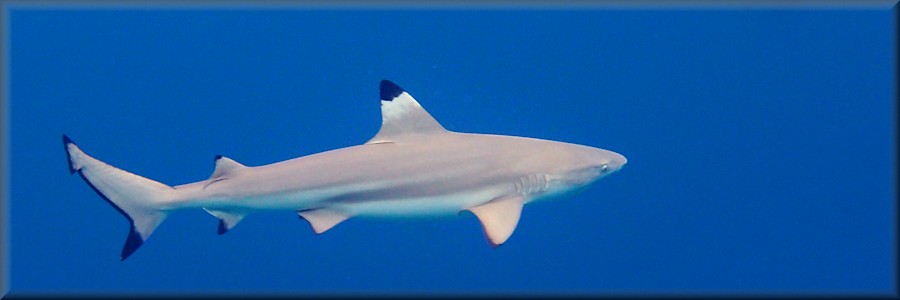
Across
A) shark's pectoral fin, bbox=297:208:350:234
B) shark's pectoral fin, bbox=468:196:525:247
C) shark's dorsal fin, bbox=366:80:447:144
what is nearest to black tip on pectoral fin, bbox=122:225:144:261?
shark's pectoral fin, bbox=297:208:350:234

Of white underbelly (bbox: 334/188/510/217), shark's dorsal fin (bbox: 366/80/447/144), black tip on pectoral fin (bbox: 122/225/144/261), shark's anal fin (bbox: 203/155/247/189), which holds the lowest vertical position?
black tip on pectoral fin (bbox: 122/225/144/261)

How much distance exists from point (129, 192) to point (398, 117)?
1794 millimetres

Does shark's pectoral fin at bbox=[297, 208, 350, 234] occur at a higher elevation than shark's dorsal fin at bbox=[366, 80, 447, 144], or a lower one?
lower

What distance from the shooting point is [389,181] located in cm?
443

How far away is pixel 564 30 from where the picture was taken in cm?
1198

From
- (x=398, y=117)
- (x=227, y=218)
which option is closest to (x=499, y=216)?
(x=398, y=117)

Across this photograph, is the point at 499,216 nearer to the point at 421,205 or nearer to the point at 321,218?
the point at 421,205

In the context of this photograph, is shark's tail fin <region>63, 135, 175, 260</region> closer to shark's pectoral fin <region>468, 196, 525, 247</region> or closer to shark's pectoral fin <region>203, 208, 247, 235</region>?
shark's pectoral fin <region>203, 208, 247, 235</region>

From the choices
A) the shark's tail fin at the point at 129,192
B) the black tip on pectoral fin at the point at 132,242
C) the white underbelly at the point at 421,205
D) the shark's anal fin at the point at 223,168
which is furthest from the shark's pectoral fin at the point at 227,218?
the white underbelly at the point at 421,205

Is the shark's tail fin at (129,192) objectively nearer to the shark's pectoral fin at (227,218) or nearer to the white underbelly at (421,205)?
the shark's pectoral fin at (227,218)

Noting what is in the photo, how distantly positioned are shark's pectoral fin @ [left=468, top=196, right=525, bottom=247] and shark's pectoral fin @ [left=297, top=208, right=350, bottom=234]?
34.9 inches

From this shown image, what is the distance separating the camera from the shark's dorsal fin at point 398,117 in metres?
4.75

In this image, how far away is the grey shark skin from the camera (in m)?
4.25

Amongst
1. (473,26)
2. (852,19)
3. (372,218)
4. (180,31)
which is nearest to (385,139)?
(372,218)
